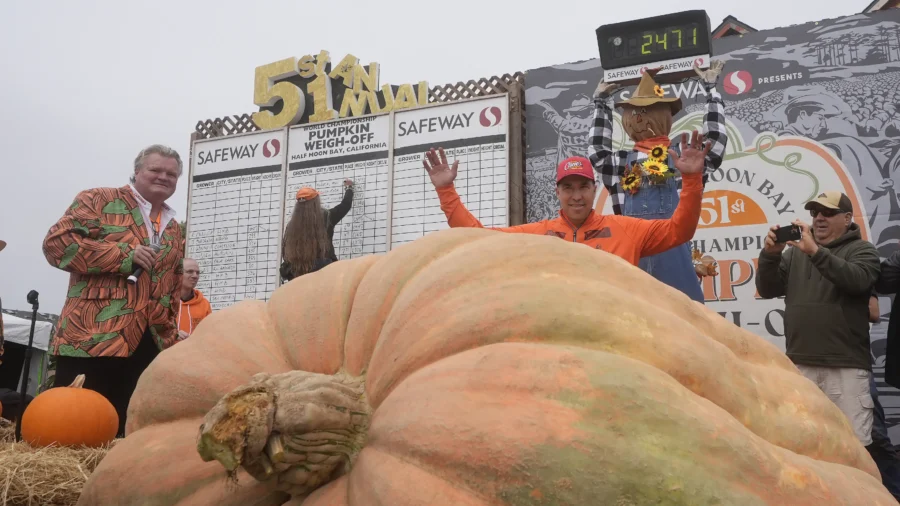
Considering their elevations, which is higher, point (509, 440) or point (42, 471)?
point (509, 440)

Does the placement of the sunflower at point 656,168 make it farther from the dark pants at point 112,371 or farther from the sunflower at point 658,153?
the dark pants at point 112,371

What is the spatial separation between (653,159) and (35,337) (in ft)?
35.7

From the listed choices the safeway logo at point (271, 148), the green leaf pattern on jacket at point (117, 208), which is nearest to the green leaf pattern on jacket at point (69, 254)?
the green leaf pattern on jacket at point (117, 208)

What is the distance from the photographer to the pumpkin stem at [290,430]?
0.98m

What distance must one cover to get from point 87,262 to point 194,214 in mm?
5234

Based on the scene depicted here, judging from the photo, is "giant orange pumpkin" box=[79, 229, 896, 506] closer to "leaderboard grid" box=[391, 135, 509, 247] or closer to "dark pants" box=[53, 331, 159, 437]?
"dark pants" box=[53, 331, 159, 437]

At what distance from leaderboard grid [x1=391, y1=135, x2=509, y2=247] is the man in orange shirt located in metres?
3.16

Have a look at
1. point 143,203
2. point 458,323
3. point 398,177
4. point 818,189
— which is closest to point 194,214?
point 398,177

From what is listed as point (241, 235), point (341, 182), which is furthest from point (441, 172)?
point (241, 235)

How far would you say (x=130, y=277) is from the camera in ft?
10.6

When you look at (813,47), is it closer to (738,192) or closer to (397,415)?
(738,192)

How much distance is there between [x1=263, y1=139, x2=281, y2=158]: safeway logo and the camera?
25.1ft

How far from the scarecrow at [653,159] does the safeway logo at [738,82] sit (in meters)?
1.85

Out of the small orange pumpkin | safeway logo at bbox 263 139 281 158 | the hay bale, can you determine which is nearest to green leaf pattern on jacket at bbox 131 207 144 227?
the small orange pumpkin
